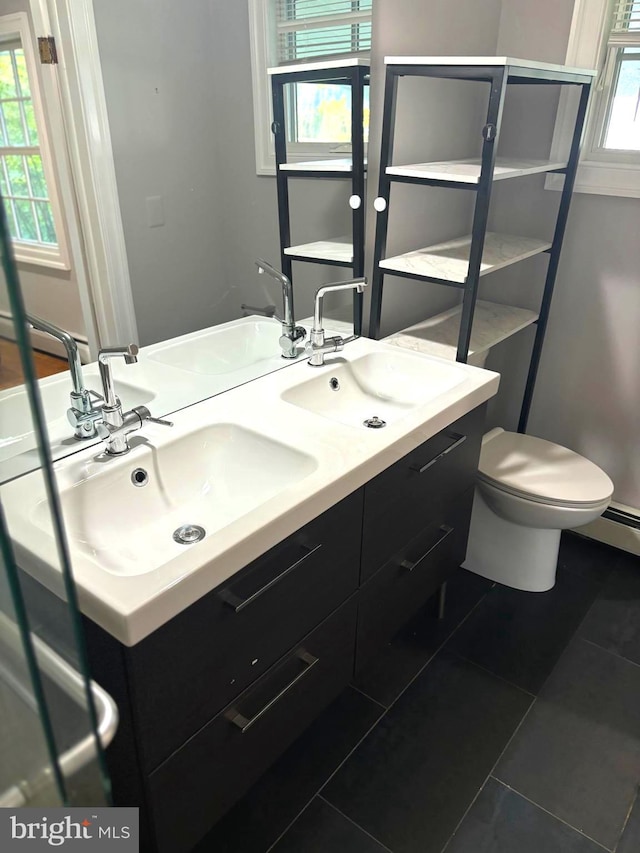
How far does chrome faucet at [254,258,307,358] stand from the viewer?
167cm

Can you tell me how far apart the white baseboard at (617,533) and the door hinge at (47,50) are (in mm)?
2239

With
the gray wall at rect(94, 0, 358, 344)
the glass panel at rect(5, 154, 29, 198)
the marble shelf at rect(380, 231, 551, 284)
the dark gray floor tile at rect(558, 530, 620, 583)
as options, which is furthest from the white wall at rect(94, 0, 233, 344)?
the dark gray floor tile at rect(558, 530, 620, 583)

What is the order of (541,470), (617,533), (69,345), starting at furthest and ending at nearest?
(617,533), (541,470), (69,345)

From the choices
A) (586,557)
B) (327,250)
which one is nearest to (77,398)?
(327,250)

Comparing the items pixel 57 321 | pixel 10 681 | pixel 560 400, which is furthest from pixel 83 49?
pixel 560 400

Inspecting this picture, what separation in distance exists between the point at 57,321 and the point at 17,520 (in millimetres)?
412

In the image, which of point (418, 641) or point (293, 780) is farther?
point (418, 641)

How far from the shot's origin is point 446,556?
1.90 meters

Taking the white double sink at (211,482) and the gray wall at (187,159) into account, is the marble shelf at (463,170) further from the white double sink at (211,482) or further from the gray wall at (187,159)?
the white double sink at (211,482)

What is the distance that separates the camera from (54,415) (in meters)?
1.29

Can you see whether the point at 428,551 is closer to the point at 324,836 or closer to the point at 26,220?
the point at 324,836

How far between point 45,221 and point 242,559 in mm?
677

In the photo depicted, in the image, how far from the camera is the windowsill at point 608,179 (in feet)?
6.75

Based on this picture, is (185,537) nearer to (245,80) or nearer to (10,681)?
(10,681)
